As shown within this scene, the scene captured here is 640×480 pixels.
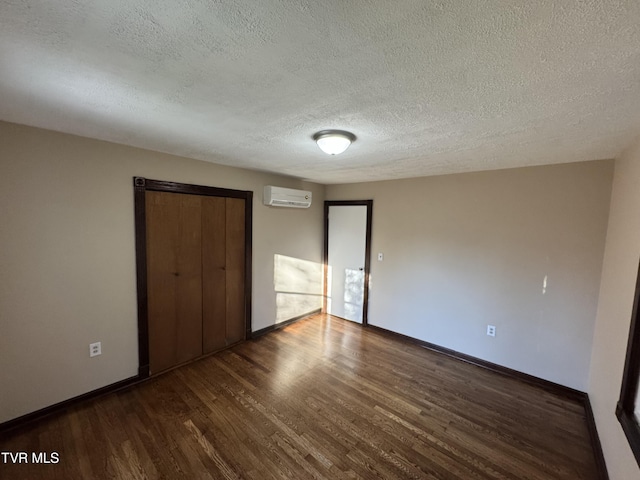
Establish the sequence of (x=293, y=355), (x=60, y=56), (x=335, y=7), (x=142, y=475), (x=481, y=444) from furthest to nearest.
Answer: (x=293, y=355), (x=481, y=444), (x=142, y=475), (x=60, y=56), (x=335, y=7)

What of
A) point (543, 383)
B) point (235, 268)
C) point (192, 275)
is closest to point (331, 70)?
point (192, 275)

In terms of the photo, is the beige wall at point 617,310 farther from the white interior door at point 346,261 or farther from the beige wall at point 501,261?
the white interior door at point 346,261

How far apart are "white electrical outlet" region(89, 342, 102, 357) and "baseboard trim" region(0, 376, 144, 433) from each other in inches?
12.6

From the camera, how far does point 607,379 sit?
1840 millimetres

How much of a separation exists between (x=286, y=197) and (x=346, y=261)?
55.1 inches

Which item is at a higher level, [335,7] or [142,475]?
[335,7]

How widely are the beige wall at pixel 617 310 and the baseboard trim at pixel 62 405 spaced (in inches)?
136

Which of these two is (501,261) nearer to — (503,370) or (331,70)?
(503,370)

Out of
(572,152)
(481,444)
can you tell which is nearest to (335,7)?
(572,152)

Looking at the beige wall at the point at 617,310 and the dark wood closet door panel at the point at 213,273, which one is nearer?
the beige wall at the point at 617,310

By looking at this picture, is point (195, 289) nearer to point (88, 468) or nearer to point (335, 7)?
point (88, 468)

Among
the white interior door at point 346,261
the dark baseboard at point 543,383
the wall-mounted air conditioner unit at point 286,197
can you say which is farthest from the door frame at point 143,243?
the dark baseboard at point 543,383

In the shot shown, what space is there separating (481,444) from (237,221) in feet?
9.96

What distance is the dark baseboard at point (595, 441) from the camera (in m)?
1.69
